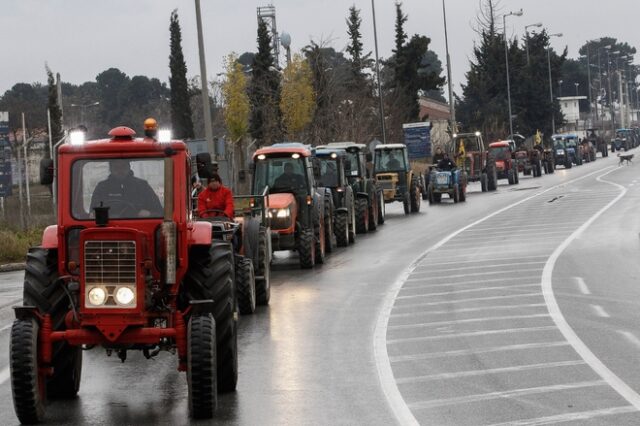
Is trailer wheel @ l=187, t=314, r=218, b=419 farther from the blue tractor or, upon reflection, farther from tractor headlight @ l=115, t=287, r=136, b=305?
the blue tractor

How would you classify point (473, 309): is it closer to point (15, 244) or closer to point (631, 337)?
point (631, 337)

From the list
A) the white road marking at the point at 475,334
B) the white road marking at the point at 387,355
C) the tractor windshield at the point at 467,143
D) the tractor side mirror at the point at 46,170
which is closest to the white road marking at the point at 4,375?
the tractor side mirror at the point at 46,170

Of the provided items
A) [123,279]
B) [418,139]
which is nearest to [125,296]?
[123,279]

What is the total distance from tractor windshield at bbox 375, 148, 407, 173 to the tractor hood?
19400 millimetres

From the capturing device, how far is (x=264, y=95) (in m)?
73.9

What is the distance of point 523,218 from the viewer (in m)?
39.8

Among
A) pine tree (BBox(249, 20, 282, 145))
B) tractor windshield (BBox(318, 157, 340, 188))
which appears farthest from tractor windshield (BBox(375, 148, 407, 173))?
pine tree (BBox(249, 20, 282, 145))

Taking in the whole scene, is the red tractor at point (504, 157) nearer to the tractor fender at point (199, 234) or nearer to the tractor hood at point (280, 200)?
the tractor hood at point (280, 200)

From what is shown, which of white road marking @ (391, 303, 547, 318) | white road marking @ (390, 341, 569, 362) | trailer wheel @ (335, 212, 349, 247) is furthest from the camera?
A: trailer wheel @ (335, 212, 349, 247)

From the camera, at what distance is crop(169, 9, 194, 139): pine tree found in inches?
3282

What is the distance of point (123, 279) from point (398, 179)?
3453 cm

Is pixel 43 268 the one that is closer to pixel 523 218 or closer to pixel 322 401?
pixel 322 401

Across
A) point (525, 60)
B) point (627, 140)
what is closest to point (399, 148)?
point (525, 60)

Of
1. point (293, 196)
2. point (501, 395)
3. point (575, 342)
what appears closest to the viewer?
point (501, 395)
